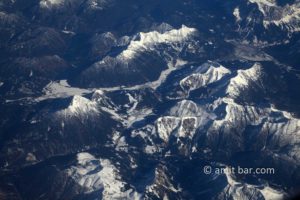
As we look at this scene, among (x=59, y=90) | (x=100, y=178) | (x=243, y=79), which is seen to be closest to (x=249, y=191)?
(x=100, y=178)

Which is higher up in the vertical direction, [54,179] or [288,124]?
[288,124]

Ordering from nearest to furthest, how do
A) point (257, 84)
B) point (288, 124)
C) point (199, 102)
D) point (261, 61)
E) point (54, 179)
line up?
point (54, 179), point (288, 124), point (199, 102), point (257, 84), point (261, 61)

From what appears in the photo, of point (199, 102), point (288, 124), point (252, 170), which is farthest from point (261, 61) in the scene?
point (252, 170)

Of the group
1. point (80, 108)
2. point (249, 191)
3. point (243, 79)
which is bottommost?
point (249, 191)

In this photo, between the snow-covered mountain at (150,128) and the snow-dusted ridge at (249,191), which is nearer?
the snow-dusted ridge at (249,191)

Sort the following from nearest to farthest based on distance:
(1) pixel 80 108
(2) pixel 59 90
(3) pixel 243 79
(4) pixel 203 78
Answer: (1) pixel 80 108
(3) pixel 243 79
(4) pixel 203 78
(2) pixel 59 90

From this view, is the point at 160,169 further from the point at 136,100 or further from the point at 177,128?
the point at 136,100

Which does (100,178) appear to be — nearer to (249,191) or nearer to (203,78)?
(249,191)

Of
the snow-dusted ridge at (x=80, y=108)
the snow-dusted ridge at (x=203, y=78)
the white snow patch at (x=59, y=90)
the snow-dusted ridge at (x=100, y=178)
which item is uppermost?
the snow-dusted ridge at (x=203, y=78)

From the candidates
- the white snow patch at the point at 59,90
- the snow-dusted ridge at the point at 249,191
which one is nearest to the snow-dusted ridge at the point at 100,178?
the snow-dusted ridge at the point at 249,191

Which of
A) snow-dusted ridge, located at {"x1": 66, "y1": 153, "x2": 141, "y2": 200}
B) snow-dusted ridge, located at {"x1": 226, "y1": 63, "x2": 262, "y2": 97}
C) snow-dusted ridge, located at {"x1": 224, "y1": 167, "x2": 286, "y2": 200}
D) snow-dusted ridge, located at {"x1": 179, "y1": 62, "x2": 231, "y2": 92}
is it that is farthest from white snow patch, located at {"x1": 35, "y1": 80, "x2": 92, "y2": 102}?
snow-dusted ridge, located at {"x1": 224, "y1": 167, "x2": 286, "y2": 200}

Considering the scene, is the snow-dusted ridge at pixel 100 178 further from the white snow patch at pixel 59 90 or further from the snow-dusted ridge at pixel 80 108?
the white snow patch at pixel 59 90
